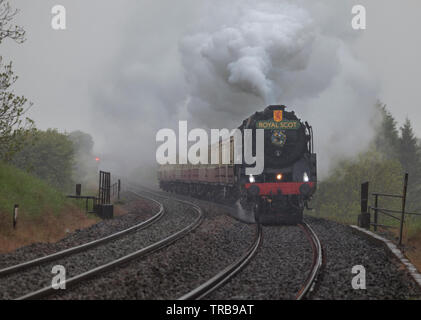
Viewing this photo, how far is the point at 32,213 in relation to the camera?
40.7 feet

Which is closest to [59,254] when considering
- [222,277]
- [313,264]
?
[222,277]

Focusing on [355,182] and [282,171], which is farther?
[355,182]

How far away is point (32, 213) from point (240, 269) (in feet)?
24.3

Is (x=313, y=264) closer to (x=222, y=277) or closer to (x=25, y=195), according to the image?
(x=222, y=277)

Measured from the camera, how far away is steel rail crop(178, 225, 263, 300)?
20.2ft

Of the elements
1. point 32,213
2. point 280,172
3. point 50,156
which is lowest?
point 32,213

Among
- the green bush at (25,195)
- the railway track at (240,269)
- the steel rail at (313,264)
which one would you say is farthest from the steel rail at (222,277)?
the green bush at (25,195)

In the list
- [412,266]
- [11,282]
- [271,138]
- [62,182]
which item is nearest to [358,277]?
[412,266]

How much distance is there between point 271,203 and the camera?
14117 millimetres

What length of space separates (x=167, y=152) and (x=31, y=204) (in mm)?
20341

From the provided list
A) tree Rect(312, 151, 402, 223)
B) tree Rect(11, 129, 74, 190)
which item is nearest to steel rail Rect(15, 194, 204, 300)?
tree Rect(11, 129, 74, 190)

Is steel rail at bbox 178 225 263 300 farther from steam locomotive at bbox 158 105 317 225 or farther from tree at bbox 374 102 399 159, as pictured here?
tree at bbox 374 102 399 159

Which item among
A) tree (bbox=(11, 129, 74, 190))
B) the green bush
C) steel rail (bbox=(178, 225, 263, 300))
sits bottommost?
steel rail (bbox=(178, 225, 263, 300))

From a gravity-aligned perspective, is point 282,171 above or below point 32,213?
above
